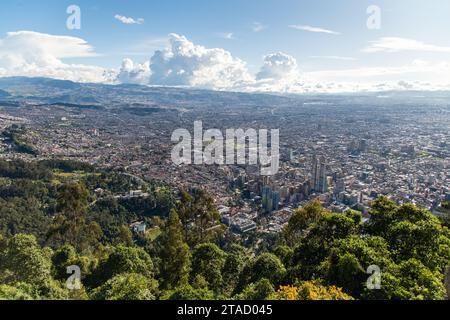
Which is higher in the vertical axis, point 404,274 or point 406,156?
point 404,274

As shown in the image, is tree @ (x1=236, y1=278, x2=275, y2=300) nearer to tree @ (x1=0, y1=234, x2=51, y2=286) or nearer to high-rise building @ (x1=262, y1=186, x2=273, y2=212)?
tree @ (x1=0, y1=234, x2=51, y2=286)

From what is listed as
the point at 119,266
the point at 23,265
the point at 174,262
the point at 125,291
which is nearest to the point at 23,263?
the point at 23,265

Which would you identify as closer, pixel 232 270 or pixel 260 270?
pixel 260 270

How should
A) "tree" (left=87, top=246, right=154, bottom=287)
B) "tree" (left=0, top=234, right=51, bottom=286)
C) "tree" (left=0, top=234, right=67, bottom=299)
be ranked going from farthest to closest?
"tree" (left=87, top=246, right=154, bottom=287), "tree" (left=0, top=234, right=51, bottom=286), "tree" (left=0, top=234, right=67, bottom=299)

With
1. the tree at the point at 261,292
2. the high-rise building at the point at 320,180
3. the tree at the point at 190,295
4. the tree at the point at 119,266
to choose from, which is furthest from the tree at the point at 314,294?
the high-rise building at the point at 320,180

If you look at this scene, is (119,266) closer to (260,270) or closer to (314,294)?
(260,270)

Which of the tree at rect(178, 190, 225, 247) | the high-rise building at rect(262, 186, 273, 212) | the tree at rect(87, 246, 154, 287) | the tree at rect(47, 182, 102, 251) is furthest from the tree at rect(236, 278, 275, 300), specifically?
the high-rise building at rect(262, 186, 273, 212)

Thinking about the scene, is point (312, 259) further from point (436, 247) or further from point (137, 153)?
point (137, 153)

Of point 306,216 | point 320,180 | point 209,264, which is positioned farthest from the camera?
point 320,180

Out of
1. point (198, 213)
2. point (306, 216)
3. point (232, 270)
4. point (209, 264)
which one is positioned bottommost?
point (232, 270)

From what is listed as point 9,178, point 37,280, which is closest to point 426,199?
point 37,280

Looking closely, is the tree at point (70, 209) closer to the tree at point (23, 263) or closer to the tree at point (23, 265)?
the tree at point (23, 265)
